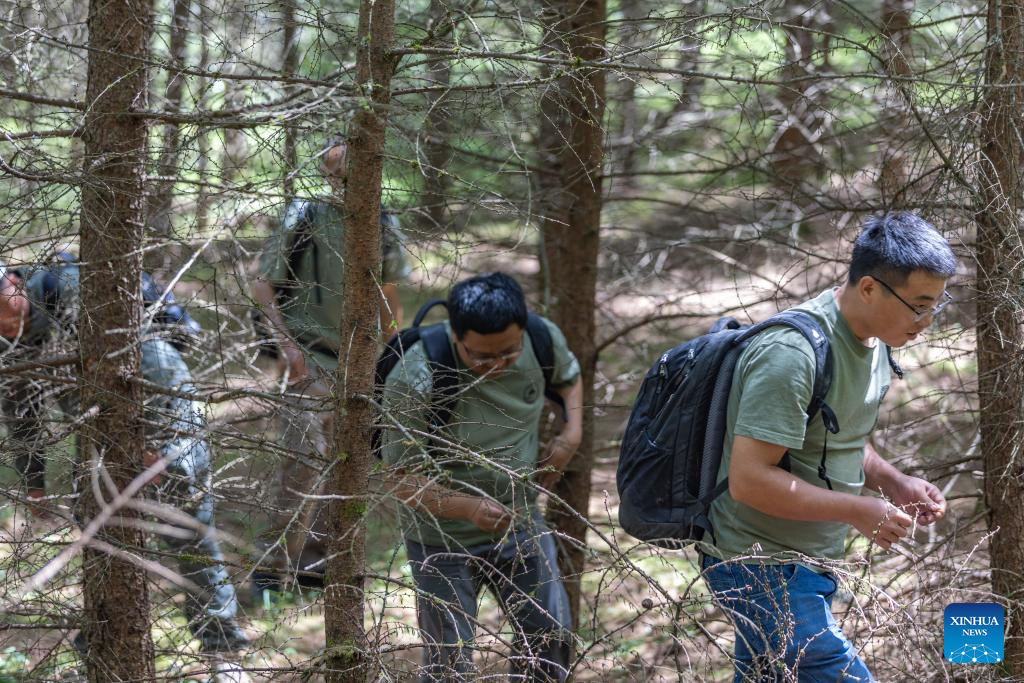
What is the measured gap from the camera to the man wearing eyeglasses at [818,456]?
9.07ft

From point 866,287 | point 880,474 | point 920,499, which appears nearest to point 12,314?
point 866,287

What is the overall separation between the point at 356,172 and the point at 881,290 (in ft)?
5.09

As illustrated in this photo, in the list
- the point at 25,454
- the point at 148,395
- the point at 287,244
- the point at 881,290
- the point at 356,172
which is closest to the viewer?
the point at 356,172

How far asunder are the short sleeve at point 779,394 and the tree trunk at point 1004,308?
88 centimetres

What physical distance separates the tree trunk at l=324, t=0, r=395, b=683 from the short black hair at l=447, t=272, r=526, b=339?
0.71 meters

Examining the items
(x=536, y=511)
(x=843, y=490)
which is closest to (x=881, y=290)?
(x=843, y=490)

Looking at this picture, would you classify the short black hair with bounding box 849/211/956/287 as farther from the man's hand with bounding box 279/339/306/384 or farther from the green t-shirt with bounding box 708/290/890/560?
the man's hand with bounding box 279/339/306/384

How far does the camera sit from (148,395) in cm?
351

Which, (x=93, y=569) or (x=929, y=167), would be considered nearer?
(x=93, y=569)

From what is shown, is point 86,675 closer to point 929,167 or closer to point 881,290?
point 881,290

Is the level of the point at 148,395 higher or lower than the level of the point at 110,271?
lower

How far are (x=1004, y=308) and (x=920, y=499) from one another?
74 cm

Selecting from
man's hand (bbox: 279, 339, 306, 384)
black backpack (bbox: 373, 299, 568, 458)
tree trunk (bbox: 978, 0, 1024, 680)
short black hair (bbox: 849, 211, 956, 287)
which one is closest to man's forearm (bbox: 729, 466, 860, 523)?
short black hair (bbox: 849, 211, 956, 287)

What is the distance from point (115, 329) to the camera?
328cm
